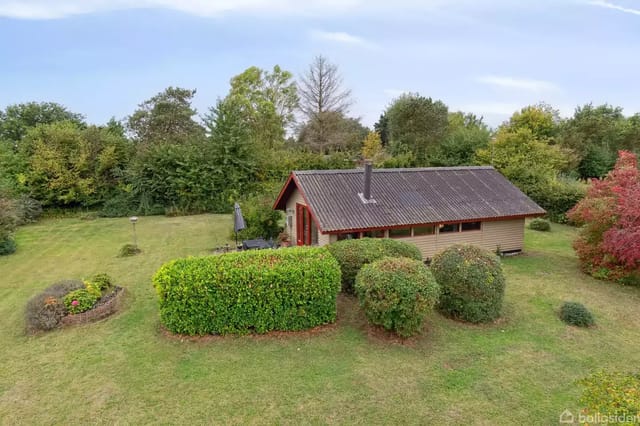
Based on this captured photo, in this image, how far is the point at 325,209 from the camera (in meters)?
11.4

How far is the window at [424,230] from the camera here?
12029 mm

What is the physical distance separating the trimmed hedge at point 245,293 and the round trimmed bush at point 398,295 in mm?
839

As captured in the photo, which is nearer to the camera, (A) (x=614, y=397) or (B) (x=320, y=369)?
(A) (x=614, y=397)

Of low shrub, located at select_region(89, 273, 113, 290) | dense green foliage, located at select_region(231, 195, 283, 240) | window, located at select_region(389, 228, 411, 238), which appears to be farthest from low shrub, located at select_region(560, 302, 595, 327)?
low shrub, located at select_region(89, 273, 113, 290)

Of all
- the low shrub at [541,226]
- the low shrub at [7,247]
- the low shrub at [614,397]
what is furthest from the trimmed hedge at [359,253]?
the low shrub at [7,247]

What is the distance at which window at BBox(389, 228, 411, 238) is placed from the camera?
11.8 m

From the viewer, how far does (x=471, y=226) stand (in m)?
12.8

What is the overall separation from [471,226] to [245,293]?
9127 mm

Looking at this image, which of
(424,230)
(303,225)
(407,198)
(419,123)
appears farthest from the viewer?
(419,123)

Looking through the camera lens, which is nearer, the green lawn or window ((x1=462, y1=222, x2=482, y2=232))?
the green lawn

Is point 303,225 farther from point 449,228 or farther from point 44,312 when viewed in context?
point 44,312

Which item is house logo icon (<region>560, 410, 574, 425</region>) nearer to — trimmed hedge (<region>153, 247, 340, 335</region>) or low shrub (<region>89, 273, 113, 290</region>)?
trimmed hedge (<region>153, 247, 340, 335</region>)

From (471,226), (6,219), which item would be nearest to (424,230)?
(471,226)

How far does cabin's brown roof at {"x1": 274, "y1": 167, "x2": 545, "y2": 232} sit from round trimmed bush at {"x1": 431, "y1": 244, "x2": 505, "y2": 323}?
11.1 ft
